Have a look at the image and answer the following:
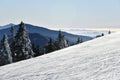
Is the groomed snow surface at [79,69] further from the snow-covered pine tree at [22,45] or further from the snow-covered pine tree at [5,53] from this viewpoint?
the snow-covered pine tree at [5,53]

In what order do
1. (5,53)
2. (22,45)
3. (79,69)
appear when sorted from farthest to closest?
(5,53)
(22,45)
(79,69)

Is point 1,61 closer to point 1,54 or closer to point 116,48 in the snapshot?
point 1,54

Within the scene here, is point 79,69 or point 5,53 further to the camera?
point 5,53

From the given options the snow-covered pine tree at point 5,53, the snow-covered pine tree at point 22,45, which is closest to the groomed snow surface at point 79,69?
the snow-covered pine tree at point 22,45

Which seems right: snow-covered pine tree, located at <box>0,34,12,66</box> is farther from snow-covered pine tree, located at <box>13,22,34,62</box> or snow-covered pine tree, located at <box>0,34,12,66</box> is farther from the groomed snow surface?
the groomed snow surface

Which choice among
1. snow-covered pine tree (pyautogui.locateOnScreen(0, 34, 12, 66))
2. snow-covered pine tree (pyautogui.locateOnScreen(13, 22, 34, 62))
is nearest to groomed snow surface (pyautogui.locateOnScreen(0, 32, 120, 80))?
snow-covered pine tree (pyautogui.locateOnScreen(13, 22, 34, 62))

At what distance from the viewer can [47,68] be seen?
38.2 feet

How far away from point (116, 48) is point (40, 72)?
12.2 feet

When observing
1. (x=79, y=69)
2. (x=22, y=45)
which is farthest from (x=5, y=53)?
(x=79, y=69)

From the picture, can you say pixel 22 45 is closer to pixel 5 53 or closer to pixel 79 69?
pixel 5 53

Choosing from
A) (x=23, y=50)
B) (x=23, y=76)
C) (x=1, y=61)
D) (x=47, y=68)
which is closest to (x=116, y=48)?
(x=47, y=68)

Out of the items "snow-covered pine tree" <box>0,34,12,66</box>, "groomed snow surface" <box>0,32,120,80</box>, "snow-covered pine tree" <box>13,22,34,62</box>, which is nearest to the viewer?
"groomed snow surface" <box>0,32,120,80</box>

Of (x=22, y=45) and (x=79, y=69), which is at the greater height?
(x=79, y=69)

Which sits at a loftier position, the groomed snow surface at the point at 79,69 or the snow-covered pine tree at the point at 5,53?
the groomed snow surface at the point at 79,69
